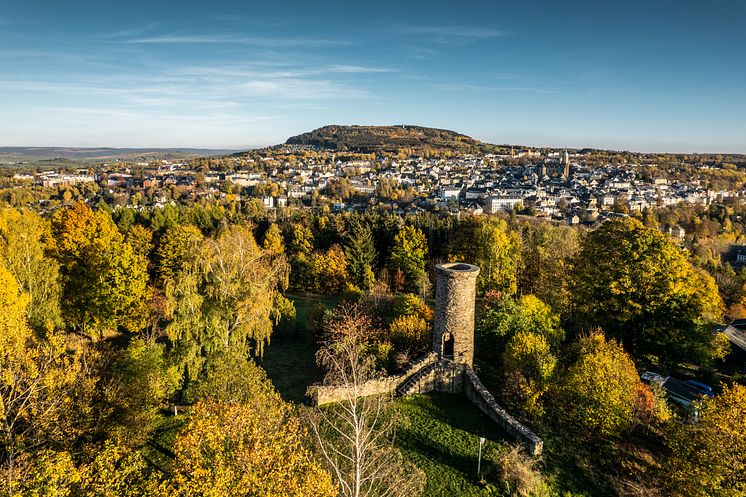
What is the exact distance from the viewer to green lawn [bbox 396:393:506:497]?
492 inches

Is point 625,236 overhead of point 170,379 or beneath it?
overhead

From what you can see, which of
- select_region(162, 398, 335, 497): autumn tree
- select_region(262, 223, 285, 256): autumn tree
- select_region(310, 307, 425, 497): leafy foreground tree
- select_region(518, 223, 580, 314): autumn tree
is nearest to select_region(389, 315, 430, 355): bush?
select_region(310, 307, 425, 497): leafy foreground tree

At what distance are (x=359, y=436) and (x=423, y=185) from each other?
133 metres

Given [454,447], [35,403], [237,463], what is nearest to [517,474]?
[454,447]

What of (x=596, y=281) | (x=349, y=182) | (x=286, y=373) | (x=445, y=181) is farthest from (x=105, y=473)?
(x=445, y=181)

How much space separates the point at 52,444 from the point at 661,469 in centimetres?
1629

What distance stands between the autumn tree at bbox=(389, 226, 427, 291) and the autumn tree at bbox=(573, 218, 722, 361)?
15491 mm

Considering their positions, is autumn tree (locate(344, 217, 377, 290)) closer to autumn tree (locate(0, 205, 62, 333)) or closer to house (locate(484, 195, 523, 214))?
autumn tree (locate(0, 205, 62, 333))

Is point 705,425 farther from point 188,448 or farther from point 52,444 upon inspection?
point 52,444

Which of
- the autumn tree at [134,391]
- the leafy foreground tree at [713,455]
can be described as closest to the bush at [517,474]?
the leafy foreground tree at [713,455]

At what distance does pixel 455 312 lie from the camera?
686 inches

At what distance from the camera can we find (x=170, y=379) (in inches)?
600

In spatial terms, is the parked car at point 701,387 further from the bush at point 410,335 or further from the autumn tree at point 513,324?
the bush at point 410,335

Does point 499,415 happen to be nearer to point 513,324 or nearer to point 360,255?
point 513,324
